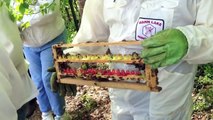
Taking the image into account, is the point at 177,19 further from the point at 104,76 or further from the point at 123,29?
the point at 104,76

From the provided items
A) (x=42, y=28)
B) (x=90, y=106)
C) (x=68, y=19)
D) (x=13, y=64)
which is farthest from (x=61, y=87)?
(x=68, y=19)

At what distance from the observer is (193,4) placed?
2.29m

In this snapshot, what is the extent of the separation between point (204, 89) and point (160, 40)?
2.92 meters

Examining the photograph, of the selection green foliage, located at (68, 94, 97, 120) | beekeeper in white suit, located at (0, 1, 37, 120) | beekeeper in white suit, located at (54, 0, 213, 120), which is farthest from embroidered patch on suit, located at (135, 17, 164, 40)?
green foliage, located at (68, 94, 97, 120)

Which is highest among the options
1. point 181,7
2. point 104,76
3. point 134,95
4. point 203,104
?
point 181,7

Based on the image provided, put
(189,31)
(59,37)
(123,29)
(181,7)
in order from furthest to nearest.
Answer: (59,37) → (123,29) → (181,7) → (189,31)

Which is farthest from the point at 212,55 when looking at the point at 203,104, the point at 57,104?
the point at 57,104

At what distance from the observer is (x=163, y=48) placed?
2.03 meters

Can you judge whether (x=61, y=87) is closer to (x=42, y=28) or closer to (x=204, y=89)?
(x=42, y=28)

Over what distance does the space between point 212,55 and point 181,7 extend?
0.34 meters

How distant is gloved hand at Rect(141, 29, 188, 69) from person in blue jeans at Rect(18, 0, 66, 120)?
221cm

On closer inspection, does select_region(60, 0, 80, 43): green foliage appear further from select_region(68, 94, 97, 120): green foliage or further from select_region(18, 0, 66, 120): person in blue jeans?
select_region(18, 0, 66, 120): person in blue jeans

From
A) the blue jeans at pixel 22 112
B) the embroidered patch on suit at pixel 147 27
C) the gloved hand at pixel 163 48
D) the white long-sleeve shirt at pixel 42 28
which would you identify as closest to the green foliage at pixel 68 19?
the white long-sleeve shirt at pixel 42 28

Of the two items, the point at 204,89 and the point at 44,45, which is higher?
the point at 44,45
